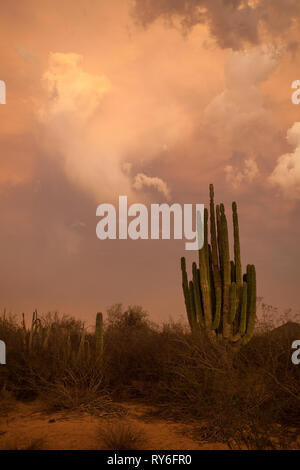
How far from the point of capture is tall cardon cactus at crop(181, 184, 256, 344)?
33.5 ft

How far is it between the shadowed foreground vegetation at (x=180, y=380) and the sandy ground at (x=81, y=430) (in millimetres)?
268

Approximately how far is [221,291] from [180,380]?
411 cm

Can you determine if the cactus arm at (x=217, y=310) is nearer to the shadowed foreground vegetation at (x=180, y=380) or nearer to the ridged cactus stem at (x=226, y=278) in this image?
the ridged cactus stem at (x=226, y=278)

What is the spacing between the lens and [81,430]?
5.73 meters

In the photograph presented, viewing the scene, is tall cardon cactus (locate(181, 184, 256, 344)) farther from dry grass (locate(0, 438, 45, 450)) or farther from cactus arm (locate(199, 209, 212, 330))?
dry grass (locate(0, 438, 45, 450))

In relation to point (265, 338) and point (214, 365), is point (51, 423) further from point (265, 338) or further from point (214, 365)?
point (265, 338)

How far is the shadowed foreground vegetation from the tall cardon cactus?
0.67 meters

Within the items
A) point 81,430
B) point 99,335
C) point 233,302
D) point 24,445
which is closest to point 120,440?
point 81,430

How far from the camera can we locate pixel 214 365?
7.17 m

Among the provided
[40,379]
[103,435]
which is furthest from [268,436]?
[40,379]

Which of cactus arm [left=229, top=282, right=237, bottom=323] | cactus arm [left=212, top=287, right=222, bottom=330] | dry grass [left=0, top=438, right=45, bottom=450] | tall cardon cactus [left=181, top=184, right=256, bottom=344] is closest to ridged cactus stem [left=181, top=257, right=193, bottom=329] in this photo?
tall cardon cactus [left=181, top=184, right=256, bottom=344]

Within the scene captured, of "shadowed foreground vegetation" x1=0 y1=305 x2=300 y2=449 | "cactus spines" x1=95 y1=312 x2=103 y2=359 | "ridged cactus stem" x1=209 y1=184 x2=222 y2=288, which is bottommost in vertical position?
"shadowed foreground vegetation" x1=0 y1=305 x2=300 y2=449

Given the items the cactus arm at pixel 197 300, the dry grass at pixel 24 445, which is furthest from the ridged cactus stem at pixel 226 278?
the dry grass at pixel 24 445

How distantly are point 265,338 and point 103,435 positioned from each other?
5.62 meters
